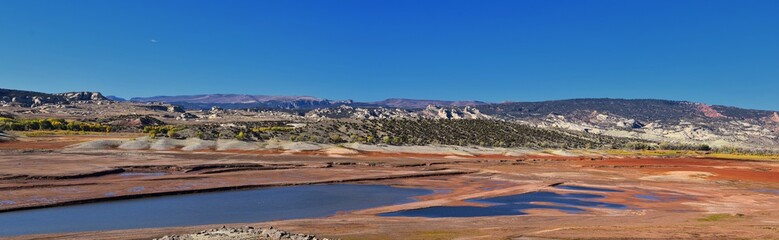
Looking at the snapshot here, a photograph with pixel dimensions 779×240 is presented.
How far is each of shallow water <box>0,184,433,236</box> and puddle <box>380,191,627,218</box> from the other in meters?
4.36

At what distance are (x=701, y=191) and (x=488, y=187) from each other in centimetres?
1835

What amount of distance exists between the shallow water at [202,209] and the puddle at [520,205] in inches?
172

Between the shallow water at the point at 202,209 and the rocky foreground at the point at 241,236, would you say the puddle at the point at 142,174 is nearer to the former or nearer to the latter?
the shallow water at the point at 202,209

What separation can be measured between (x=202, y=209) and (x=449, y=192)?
1893cm

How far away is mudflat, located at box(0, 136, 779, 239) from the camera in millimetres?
22625

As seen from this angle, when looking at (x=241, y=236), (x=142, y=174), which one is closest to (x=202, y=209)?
(x=241, y=236)

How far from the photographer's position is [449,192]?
136 feet

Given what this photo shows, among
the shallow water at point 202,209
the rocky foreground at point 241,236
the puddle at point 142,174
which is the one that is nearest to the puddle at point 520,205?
the shallow water at point 202,209

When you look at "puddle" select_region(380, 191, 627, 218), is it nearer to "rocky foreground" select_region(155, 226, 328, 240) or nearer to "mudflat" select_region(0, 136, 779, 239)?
"mudflat" select_region(0, 136, 779, 239)

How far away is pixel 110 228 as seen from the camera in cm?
2370

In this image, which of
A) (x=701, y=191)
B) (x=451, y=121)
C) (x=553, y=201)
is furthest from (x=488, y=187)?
(x=451, y=121)

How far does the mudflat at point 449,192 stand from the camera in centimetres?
2262

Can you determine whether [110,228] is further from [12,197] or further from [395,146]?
[395,146]

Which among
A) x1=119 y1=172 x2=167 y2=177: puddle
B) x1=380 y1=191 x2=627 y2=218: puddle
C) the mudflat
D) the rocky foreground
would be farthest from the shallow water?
x1=119 y1=172 x2=167 y2=177: puddle
